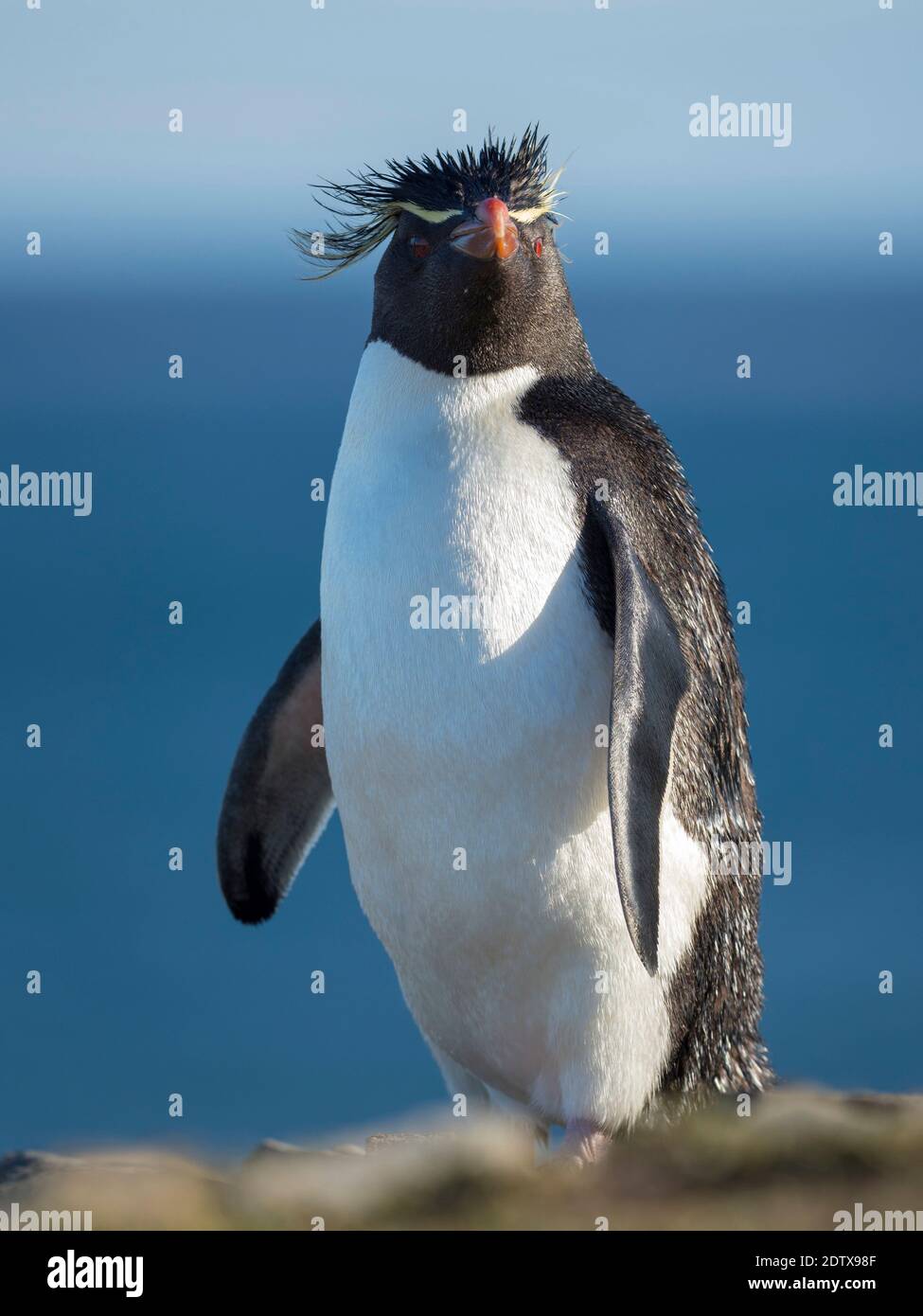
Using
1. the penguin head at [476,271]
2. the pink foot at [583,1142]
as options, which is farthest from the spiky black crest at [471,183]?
the pink foot at [583,1142]

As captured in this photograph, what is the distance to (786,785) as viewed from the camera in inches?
527

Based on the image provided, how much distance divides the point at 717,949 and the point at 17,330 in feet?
140

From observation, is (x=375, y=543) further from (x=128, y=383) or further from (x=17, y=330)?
(x=17, y=330)

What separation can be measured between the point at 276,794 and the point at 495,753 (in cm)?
94

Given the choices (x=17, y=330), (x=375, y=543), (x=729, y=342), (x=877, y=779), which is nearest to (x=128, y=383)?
(x=17, y=330)

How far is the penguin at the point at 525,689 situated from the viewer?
3.45m

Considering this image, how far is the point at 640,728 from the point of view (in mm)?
3320

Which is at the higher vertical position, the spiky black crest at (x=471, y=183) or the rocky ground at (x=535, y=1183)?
the spiky black crest at (x=471, y=183)

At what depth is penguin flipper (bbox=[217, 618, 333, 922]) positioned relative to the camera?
4.18 meters

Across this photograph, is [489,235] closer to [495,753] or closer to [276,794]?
[495,753]
